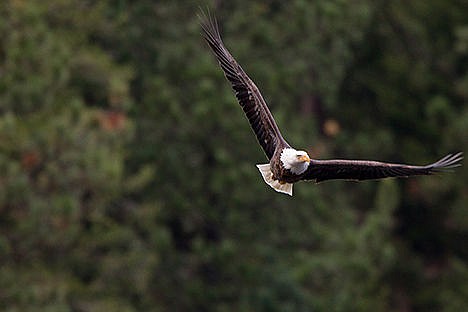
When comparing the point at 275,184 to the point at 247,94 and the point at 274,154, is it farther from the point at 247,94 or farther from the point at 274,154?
the point at 247,94

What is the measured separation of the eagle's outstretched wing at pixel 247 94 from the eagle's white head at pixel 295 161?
33 cm

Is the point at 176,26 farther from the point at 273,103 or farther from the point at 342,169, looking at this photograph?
the point at 342,169

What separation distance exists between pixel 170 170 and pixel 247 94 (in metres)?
11.5

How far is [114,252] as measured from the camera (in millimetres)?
23172

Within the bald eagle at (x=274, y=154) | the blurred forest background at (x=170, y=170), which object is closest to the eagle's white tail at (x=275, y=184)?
the bald eagle at (x=274, y=154)

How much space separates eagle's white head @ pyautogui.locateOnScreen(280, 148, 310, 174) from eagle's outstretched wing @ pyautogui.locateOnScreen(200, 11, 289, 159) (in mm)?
330

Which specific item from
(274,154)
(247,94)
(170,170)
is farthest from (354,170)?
(170,170)

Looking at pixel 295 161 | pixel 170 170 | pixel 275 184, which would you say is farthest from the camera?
pixel 170 170

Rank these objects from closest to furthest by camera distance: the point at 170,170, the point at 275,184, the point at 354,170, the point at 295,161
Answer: the point at 295,161
the point at 275,184
the point at 354,170
the point at 170,170

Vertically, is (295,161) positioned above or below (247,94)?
below

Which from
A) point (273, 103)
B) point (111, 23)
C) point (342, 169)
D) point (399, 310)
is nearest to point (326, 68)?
point (273, 103)

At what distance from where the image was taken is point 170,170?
24266 mm

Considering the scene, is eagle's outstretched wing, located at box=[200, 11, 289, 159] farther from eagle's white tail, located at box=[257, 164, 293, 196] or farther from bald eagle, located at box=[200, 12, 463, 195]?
eagle's white tail, located at box=[257, 164, 293, 196]

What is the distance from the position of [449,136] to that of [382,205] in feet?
6.79
